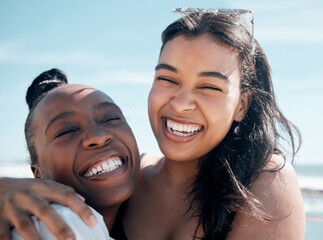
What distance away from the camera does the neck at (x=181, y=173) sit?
3.18 metres

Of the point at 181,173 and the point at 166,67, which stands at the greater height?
the point at 166,67

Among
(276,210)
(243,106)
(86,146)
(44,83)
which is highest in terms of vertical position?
(44,83)

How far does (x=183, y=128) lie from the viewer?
9.23ft

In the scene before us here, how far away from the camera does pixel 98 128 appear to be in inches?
99.6

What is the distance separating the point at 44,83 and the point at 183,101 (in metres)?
1.25

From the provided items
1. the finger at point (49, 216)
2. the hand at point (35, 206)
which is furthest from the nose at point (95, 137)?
the finger at point (49, 216)

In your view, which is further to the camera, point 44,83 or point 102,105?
point 44,83

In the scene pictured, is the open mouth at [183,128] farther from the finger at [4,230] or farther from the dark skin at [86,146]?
the finger at [4,230]

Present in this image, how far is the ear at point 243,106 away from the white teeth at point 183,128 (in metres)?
0.39

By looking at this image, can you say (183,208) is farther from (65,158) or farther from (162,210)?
(65,158)

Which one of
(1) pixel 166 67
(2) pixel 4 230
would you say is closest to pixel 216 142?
(1) pixel 166 67

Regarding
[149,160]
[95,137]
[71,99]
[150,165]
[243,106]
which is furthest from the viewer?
[149,160]

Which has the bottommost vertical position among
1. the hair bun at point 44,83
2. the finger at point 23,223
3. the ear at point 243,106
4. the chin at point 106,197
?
the chin at point 106,197

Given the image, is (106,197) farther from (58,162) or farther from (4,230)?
(4,230)
